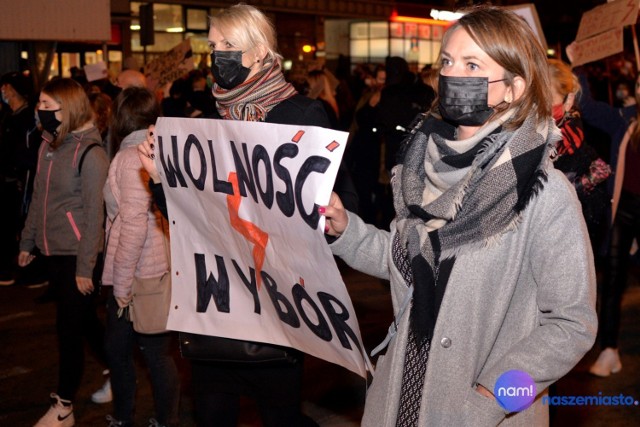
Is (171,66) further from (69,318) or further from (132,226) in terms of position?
(132,226)

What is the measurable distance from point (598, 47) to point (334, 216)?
5606 millimetres

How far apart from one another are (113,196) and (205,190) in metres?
1.75

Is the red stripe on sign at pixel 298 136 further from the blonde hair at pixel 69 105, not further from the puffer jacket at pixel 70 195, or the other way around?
the blonde hair at pixel 69 105

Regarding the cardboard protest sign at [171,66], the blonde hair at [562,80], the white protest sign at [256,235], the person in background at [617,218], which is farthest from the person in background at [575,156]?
the cardboard protest sign at [171,66]

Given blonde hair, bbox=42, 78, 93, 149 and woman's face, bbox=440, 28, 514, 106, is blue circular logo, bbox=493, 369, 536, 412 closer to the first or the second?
woman's face, bbox=440, 28, 514, 106

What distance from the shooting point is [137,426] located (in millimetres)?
5254

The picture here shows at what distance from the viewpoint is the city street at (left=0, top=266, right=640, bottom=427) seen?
5.35 m

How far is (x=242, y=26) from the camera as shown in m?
3.52

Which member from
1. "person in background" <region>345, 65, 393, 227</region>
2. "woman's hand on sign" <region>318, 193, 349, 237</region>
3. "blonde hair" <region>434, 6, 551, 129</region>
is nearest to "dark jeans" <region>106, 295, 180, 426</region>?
"woman's hand on sign" <region>318, 193, 349, 237</region>

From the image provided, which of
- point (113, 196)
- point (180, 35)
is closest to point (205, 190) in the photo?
point (113, 196)

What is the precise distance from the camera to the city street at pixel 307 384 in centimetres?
535

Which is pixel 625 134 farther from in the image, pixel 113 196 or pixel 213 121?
pixel 213 121

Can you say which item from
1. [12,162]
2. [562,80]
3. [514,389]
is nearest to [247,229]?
[514,389]

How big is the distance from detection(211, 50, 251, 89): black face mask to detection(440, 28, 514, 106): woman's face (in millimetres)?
1179
